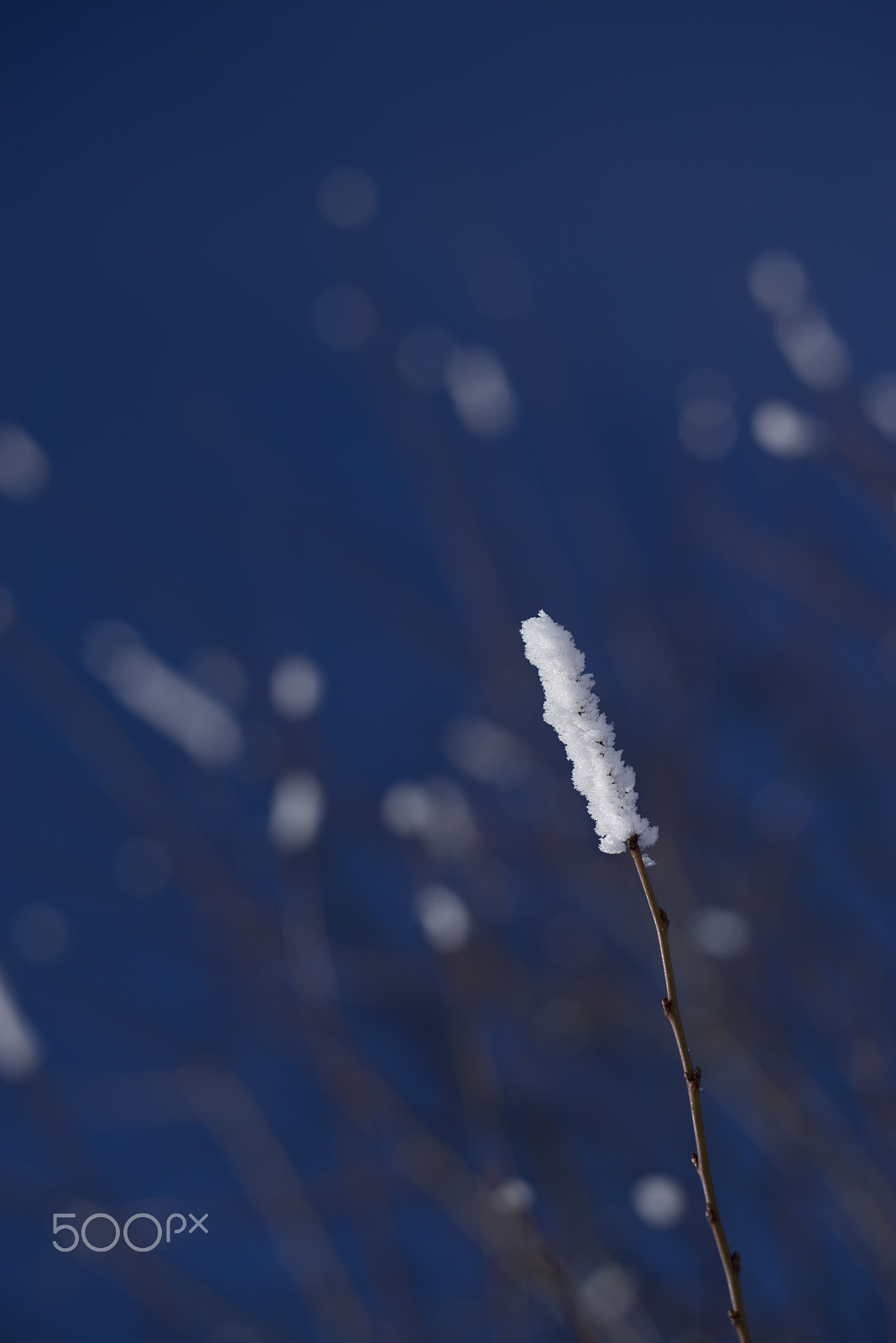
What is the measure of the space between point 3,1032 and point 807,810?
0.81 metres

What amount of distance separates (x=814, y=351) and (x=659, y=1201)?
0.81 m

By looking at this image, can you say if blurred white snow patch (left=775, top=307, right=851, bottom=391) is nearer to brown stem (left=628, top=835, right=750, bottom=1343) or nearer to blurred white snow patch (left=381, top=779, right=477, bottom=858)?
blurred white snow patch (left=381, top=779, right=477, bottom=858)

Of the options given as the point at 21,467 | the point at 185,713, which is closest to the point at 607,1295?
the point at 185,713

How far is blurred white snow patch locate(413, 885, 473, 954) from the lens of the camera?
0.77 m

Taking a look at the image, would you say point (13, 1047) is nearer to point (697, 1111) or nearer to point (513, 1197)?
point (513, 1197)

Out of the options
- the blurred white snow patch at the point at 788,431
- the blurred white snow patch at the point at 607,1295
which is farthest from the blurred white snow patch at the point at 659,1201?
the blurred white snow patch at the point at 788,431

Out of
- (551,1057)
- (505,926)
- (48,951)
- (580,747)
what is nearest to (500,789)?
(505,926)

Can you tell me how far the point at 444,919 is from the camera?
786 millimetres

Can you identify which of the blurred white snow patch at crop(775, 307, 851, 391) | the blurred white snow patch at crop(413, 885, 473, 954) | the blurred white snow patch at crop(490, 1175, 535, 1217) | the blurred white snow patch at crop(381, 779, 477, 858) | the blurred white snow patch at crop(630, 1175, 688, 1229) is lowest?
the blurred white snow patch at crop(490, 1175, 535, 1217)

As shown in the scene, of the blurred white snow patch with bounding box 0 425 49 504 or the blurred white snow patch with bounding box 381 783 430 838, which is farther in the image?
the blurred white snow patch with bounding box 0 425 49 504

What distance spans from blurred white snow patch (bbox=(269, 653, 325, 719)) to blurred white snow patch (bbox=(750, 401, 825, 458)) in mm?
509

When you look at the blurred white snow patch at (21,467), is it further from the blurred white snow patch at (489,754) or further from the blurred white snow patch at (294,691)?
the blurred white snow patch at (489,754)

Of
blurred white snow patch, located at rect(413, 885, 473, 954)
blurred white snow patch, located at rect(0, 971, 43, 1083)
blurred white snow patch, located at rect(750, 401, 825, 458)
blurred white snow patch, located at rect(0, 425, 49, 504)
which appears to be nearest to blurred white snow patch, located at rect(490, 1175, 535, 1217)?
blurred white snow patch, located at rect(413, 885, 473, 954)

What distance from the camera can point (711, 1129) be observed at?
1.14 m
